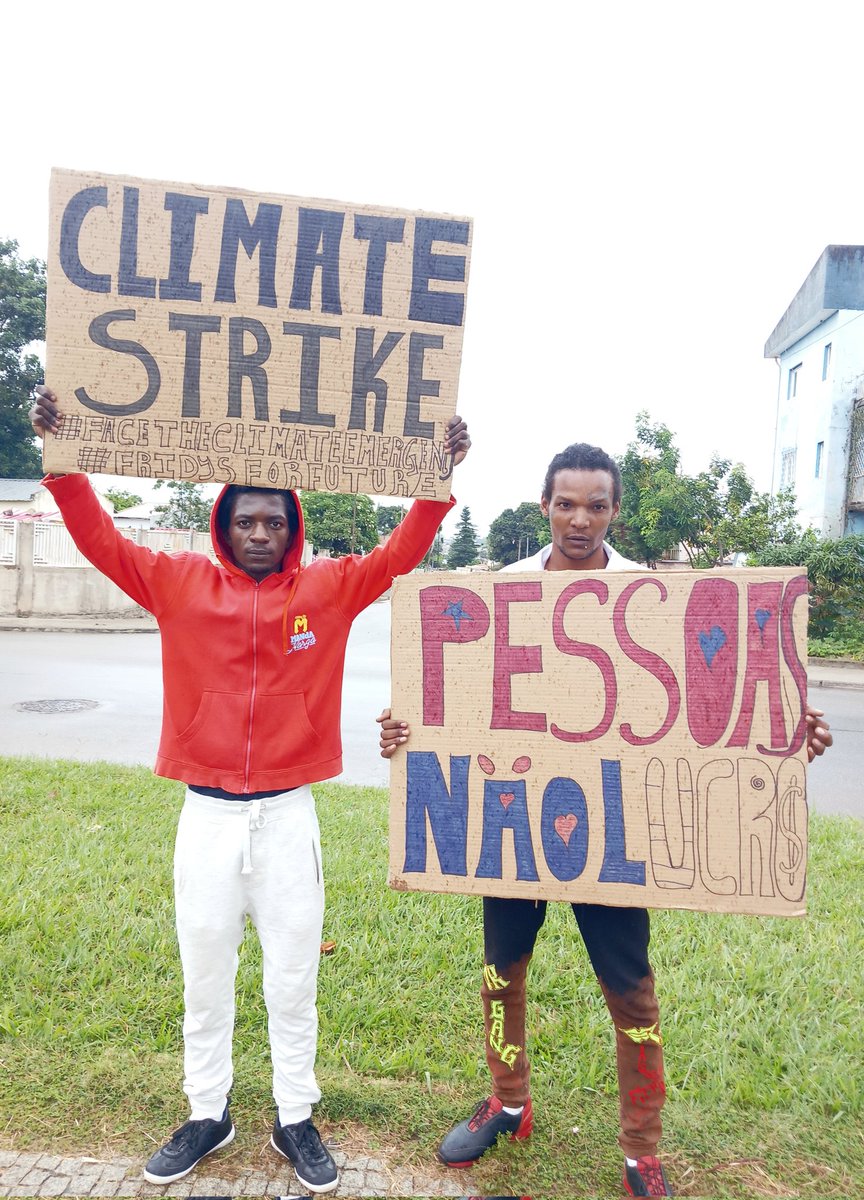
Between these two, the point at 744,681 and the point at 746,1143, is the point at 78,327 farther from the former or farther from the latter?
the point at 746,1143

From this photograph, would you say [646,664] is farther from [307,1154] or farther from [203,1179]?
[203,1179]

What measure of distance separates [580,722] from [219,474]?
1.04m

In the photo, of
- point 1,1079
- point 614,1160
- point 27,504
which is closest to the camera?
point 614,1160

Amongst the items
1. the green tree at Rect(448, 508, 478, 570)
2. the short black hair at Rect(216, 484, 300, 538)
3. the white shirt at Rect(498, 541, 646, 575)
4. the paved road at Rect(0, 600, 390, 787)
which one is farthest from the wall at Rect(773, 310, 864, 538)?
the green tree at Rect(448, 508, 478, 570)

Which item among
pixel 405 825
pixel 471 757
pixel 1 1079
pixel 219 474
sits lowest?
pixel 1 1079

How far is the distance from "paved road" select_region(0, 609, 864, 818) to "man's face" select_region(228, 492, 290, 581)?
3.94m

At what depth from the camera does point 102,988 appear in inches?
114

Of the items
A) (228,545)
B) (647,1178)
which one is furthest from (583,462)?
(647,1178)

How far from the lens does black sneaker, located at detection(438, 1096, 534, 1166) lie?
2.18 m

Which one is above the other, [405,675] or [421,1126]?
[405,675]

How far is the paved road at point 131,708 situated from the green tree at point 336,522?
29.8 metres

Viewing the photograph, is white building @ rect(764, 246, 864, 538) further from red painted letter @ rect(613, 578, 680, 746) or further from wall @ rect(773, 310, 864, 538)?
red painted letter @ rect(613, 578, 680, 746)

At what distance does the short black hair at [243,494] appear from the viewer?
2.14 meters

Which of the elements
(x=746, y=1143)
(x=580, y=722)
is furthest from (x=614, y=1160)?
(x=580, y=722)
